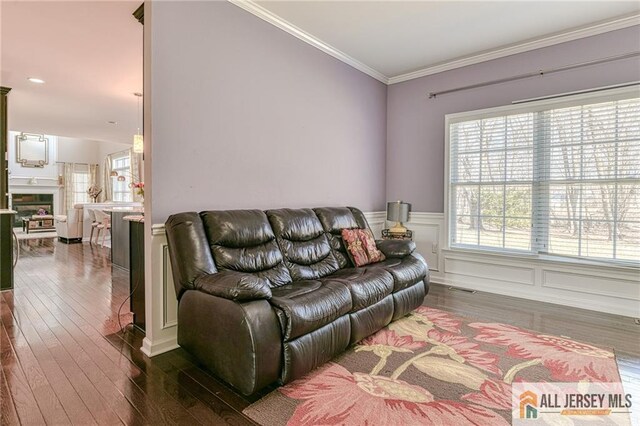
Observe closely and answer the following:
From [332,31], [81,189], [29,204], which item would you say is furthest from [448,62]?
[29,204]

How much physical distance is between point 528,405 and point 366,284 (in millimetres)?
1178

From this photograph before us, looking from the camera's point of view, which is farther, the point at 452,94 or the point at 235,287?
the point at 452,94

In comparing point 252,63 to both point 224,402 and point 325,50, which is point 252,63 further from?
point 224,402

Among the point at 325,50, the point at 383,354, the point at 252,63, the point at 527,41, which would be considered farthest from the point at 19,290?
the point at 527,41

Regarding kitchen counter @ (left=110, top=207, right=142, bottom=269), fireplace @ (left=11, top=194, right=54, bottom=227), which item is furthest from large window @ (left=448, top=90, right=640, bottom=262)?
fireplace @ (left=11, top=194, right=54, bottom=227)

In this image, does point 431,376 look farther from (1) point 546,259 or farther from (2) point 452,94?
(2) point 452,94

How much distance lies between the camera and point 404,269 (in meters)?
3.04

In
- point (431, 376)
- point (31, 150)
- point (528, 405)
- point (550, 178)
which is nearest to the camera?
point (528, 405)

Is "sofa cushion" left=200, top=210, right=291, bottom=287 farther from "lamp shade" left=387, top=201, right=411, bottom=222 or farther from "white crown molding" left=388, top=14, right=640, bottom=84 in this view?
"white crown molding" left=388, top=14, right=640, bottom=84

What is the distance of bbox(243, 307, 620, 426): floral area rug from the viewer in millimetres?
1756

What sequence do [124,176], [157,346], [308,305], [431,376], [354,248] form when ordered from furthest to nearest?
[124,176] → [354,248] → [157,346] → [431,376] → [308,305]

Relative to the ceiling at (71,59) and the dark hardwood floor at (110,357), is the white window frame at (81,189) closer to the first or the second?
the ceiling at (71,59)

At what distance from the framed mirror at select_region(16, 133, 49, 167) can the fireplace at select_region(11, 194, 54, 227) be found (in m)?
1.04

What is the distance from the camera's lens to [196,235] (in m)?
2.31
